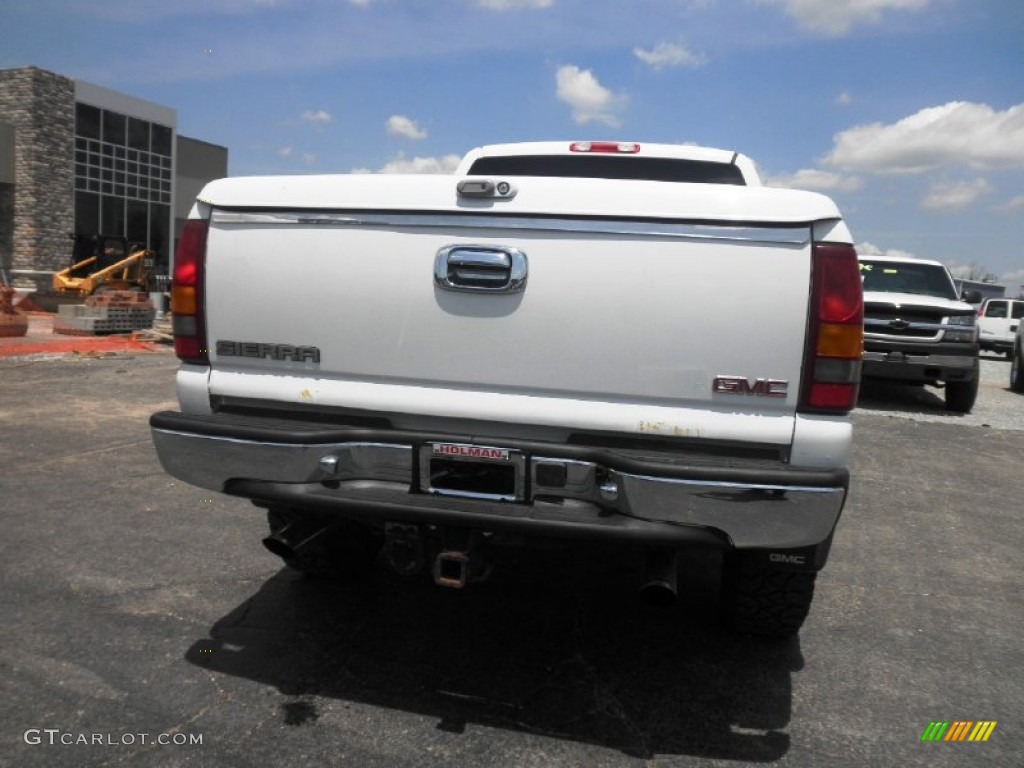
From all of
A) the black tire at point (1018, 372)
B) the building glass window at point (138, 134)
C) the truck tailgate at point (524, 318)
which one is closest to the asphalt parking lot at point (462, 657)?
the truck tailgate at point (524, 318)

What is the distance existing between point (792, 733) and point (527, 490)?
1.29 metres

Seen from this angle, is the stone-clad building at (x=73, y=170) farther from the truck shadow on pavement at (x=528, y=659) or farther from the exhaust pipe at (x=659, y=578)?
the exhaust pipe at (x=659, y=578)

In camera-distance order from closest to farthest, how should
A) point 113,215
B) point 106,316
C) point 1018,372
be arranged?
point 1018,372, point 106,316, point 113,215

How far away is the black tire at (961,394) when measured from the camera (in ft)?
35.3

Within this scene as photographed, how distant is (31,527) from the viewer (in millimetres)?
4648

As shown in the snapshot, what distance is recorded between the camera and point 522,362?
279cm

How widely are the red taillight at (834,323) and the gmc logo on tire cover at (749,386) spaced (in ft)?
0.28

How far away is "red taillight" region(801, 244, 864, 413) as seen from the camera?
8.30 ft

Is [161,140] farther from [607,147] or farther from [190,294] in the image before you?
[190,294]

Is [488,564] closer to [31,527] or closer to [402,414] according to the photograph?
[402,414]

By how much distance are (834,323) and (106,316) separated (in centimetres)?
1763

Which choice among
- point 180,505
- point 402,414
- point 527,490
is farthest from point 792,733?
point 180,505

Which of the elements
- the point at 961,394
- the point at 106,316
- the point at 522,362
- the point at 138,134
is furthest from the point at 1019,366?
the point at 138,134

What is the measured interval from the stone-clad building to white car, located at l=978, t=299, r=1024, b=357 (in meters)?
28.5
